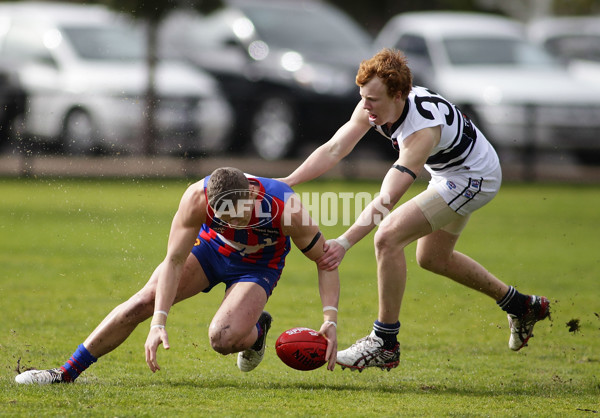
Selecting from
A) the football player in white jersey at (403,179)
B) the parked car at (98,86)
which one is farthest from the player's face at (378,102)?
the parked car at (98,86)

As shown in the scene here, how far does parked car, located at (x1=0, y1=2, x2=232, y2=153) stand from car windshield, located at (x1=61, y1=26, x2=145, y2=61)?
2 cm

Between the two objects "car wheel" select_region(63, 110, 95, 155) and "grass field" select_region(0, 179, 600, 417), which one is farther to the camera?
"car wheel" select_region(63, 110, 95, 155)

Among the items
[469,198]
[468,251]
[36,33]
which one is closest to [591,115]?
[468,251]

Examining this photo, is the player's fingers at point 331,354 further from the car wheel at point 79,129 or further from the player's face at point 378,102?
the car wheel at point 79,129

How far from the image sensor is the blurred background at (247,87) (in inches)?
599

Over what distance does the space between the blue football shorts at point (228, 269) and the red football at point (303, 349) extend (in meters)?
0.35

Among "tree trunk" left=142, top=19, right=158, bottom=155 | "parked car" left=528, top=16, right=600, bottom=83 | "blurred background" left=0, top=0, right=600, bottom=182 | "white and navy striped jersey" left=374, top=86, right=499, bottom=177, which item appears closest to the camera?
"white and navy striped jersey" left=374, top=86, right=499, bottom=177

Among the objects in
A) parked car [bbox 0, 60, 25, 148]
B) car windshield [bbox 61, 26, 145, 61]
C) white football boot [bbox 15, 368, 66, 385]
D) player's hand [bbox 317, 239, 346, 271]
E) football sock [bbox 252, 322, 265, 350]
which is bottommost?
white football boot [bbox 15, 368, 66, 385]

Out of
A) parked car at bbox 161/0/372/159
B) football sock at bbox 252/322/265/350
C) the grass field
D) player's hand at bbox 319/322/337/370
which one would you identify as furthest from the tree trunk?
player's hand at bbox 319/322/337/370

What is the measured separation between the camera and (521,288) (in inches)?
340

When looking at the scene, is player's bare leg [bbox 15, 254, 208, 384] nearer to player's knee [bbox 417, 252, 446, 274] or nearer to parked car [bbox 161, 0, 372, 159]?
player's knee [bbox 417, 252, 446, 274]

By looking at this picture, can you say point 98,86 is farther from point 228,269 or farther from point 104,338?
point 104,338

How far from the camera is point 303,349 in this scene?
5383mm

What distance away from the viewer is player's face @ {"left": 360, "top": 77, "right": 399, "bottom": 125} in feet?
18.5
